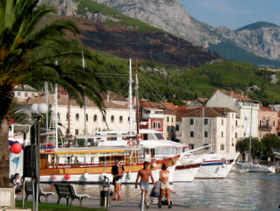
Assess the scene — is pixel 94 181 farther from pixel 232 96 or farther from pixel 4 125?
pixel 232 96

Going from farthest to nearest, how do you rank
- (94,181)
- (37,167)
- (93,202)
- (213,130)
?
(213,130)
(94,181)
(93,202)
(37,167)

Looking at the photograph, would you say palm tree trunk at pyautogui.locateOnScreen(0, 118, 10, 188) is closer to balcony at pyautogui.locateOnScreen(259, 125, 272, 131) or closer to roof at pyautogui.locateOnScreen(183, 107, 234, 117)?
roof at pyautogui.locateOnScreen(183, 107, 234, 117)

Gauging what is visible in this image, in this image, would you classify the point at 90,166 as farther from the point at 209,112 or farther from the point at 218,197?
the point at 209,112

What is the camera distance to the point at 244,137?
153 m

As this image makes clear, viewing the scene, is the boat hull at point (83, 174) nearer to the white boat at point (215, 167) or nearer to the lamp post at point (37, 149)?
the white boat at point (215, 167)

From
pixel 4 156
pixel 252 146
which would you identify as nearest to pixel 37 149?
pixel 4 156

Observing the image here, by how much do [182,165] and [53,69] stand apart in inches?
1968

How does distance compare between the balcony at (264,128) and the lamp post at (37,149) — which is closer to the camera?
the lamp post at (37,149)

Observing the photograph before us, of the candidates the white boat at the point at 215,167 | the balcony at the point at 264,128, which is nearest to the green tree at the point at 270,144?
the balcony at the point at 264,128

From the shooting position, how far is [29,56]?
30172mm

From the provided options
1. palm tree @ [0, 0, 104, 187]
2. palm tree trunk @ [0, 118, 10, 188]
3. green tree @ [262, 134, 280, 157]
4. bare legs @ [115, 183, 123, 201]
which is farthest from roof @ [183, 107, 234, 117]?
palm tree trunk @ [0, 118, 10, 188]

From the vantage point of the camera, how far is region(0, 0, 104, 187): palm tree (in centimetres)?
2870

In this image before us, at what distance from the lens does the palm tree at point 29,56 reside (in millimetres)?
28703

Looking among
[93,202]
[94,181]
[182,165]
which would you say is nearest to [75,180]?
[94,181]
